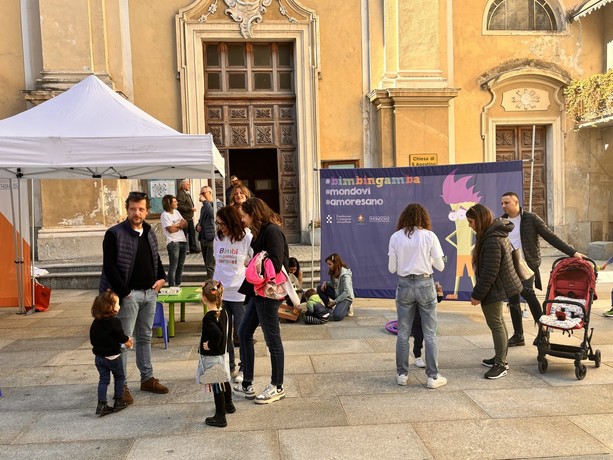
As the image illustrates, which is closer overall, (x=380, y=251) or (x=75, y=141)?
(x=75, y=141)

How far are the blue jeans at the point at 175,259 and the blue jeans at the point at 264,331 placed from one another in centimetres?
484

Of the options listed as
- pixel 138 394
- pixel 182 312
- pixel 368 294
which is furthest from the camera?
pixel 368 294

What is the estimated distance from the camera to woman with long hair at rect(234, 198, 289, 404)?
177 inches

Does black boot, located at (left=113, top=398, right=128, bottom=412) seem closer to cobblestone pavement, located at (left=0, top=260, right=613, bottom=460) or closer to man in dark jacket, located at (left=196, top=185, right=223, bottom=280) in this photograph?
cobblestone pavement, located at (left=0, top=260, right=613, bottom=460)

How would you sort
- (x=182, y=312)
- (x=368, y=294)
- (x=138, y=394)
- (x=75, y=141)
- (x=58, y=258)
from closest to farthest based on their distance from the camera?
(x=138, y=394) < (x=75, y=141) < (x=182, y=312) < (x=368, y=294) < (x=58, y=258)

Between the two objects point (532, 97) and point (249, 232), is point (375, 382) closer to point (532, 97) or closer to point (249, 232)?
point (249, 232)

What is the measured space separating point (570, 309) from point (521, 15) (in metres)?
11.7

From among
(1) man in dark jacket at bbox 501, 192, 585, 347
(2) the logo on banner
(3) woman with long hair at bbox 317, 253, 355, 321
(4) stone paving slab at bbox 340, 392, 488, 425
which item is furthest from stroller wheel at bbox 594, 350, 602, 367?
(2) the logo on banner

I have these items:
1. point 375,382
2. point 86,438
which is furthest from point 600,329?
point 86,438

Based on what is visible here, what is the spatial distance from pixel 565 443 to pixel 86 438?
3.62 meters

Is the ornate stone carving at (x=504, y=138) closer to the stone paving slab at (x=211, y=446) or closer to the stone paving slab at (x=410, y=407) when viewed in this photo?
the stone paving slab at (x=410, y=407)

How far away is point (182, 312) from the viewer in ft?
25.8

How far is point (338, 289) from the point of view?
26.1 ft

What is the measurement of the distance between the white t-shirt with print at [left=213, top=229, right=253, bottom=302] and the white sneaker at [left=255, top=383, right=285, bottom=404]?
0.89m
